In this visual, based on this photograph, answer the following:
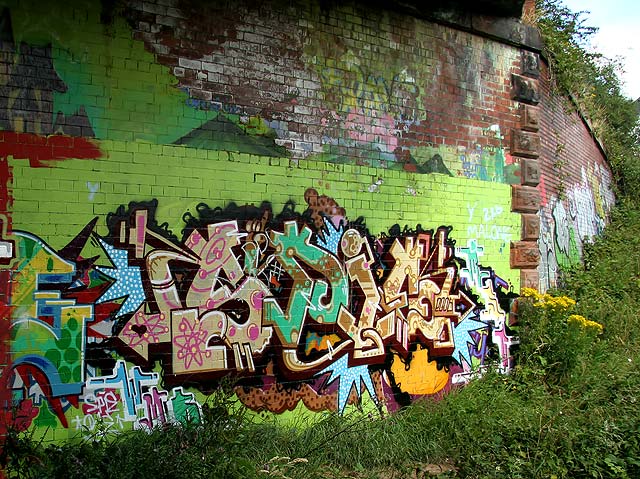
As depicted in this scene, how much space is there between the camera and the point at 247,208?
5.32 metres

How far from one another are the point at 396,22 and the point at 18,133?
427 centimetres

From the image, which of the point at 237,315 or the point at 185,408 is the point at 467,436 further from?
the point at 185,408

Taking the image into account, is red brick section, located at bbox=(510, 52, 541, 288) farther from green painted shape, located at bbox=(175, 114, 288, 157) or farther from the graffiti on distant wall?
green painted shape, located at bbox=(175, 114, 288, 157)

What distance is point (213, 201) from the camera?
203 inches

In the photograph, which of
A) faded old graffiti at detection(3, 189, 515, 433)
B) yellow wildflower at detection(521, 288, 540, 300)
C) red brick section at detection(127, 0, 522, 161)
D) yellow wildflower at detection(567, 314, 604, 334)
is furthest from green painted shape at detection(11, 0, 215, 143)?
yellow wildflower at detection(567, 314, 604, 334)

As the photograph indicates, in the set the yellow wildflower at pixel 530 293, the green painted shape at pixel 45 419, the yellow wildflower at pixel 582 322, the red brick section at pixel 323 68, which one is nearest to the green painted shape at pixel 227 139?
the red brick section at pixel 323 68

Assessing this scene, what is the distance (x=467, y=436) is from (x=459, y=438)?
0.09m

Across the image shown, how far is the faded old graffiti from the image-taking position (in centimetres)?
441

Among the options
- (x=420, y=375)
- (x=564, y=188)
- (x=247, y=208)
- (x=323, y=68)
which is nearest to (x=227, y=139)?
(x=247, y=208)

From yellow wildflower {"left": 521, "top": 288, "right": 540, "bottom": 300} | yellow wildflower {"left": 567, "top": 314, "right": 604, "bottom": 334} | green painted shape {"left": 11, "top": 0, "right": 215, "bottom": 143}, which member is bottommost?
yellow wildflower {"left": 567, "top": 314, "right": 604, "bottom": 334}

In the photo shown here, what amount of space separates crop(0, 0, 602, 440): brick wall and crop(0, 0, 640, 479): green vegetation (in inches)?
11.5

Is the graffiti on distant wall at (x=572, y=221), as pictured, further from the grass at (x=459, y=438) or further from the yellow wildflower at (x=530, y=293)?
the grass at (x=459, y=438)

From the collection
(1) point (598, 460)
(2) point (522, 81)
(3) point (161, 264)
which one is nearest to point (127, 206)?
(3) point (161, 264)

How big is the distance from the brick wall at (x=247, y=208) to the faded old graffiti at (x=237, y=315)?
0.06 feet
